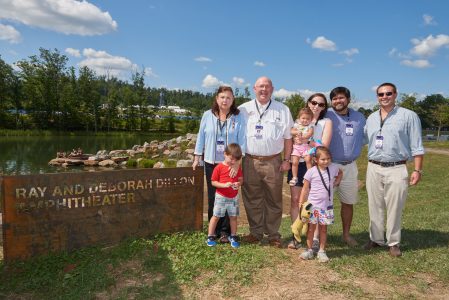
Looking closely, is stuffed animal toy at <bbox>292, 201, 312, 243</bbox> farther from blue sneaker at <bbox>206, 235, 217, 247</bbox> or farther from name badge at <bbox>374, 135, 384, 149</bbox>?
name badge at <bbox>374, 135, 384, 149</bbox>

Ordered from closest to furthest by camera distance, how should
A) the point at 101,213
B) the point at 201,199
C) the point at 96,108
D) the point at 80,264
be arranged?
1. the point at 80,264
2. the point at 101,213
3. the point at 201,199
4. the point at 96,108

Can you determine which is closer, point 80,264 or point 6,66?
point 80,264

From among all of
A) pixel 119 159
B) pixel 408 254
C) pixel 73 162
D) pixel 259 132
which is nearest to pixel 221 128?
pixel 259 132

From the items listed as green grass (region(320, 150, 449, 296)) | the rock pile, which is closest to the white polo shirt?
green grass (region(320, 150, 449, 296))

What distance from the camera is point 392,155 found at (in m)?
4.41

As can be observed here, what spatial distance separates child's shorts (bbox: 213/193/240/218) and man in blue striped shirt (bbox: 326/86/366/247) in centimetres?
147

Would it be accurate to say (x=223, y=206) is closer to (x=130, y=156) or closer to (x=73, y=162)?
(x=73, y=162)

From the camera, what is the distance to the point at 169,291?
3.62 metres

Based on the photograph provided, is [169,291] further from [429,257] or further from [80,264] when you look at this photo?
[429,257]

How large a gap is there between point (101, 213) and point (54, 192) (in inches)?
25.3

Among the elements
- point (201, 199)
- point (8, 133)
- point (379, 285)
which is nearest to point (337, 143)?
point (379, 285)

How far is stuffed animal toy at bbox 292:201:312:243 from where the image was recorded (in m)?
4.16

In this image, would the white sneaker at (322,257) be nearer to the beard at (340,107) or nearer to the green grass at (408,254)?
the green grass at (408,254)

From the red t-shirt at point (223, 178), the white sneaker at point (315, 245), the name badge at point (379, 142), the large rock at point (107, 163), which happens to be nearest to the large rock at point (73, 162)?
the large rock at point (107, 163)
